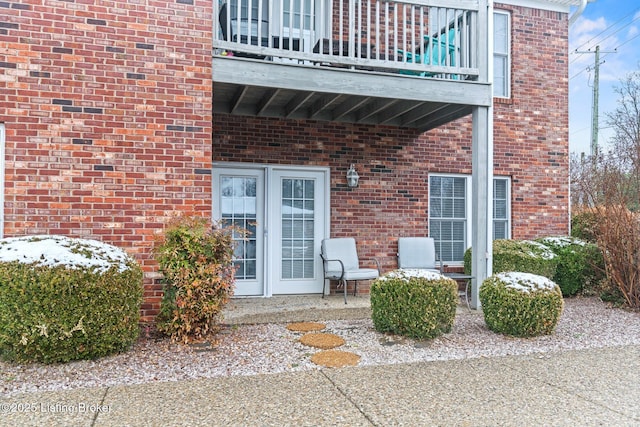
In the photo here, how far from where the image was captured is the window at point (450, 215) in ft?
27.1

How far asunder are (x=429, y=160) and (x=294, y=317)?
3685 mm

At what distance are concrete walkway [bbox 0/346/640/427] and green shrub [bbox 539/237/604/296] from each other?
364 cm

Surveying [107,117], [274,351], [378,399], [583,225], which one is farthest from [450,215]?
[107,117]

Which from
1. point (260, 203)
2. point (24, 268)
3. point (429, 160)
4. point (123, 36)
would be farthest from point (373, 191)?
point (24, 268)

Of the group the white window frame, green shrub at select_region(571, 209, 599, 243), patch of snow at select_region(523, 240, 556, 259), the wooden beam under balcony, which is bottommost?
patch of snow at select_region(523, 240, 556, 259)

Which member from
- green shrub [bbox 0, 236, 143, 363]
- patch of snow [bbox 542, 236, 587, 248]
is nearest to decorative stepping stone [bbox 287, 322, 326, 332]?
green shrub [bbox 0, 236, 143, 363]

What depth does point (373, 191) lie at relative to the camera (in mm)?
7875

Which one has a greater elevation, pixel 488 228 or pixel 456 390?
pixel 488 228

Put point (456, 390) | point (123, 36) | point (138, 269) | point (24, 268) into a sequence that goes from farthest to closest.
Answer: point (123, 36)
point (138, 269)
point (24, 268)
point (456, 390)

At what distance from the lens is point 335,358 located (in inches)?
173

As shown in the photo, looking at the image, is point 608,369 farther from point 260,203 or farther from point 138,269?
point 260,203

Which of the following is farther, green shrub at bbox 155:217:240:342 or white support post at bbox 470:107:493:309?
white support post at bbox 470:107:493:309

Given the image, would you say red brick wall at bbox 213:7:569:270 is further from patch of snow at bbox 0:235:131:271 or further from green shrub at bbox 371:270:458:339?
patch of snow at bbox 0:235:131:271

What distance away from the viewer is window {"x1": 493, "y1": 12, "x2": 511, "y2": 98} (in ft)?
28.3
